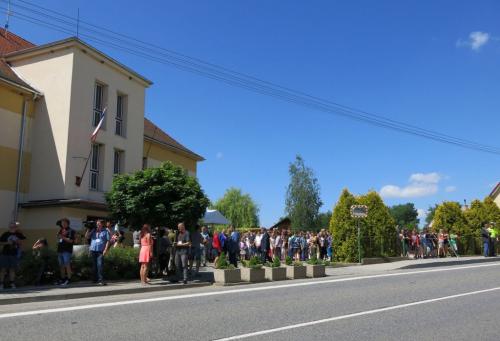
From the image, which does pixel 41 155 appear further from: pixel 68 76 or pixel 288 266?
pixel 288 266

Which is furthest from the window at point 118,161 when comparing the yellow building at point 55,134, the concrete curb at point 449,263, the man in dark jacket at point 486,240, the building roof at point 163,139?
the man in dark jacket at point 486,240

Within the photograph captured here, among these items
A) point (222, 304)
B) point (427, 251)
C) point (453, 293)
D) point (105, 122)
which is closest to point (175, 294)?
point (222, 304)

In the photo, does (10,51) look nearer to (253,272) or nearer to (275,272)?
(253,272)

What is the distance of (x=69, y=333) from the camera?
7.34 m

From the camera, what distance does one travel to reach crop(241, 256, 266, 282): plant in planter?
1536 cm

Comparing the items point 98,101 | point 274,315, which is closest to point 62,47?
point 98,101

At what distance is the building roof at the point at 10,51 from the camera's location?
19705mm

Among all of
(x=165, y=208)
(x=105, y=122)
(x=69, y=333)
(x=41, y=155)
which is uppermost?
(x=105, y=122)

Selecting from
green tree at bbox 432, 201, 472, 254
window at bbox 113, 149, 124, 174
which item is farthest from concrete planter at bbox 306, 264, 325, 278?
green tree at bbox 432, 201, 472, 254

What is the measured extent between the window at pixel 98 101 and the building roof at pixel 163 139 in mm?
5087

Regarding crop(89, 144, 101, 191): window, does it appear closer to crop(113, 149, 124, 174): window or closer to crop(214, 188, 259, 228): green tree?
crop(113, 149, 124, 174): window

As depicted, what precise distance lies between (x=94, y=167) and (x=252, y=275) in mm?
10294

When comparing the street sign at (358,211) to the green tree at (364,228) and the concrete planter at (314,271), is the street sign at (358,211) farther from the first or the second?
the concrete planter at (314,271)

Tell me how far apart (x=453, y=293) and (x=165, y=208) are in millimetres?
9024
